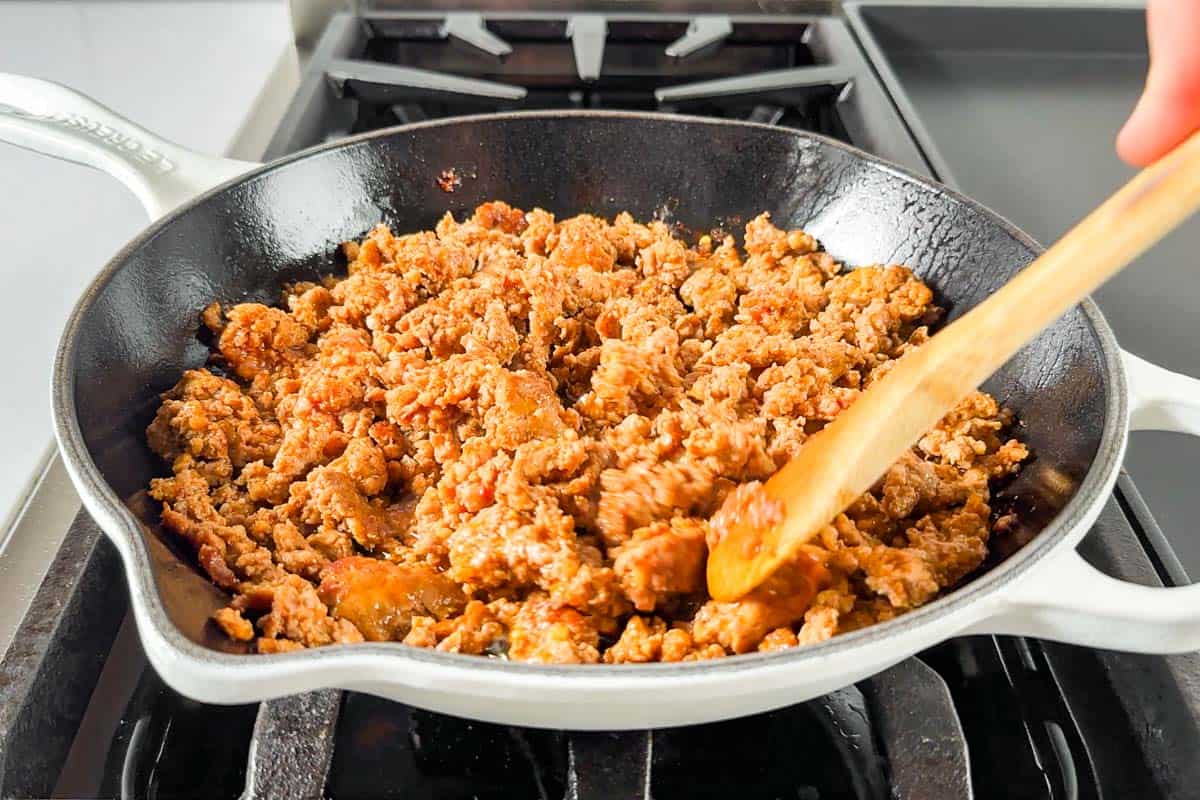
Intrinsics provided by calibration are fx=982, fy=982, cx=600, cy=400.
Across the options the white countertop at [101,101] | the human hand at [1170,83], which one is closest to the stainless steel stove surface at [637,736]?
the white countertop at [101,101]

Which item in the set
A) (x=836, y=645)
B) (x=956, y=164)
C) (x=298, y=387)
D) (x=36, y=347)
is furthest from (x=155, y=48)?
(x=836, y=645)

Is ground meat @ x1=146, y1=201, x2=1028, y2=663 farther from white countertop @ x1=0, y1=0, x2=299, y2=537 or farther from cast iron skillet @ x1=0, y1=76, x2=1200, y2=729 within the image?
white countertop @ x1=0, y1=0, x2=299, y2=537

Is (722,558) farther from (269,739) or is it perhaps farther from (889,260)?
(889,260)

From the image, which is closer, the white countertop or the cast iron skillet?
the cast iron skillet

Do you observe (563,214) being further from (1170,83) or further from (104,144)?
(1170,83)

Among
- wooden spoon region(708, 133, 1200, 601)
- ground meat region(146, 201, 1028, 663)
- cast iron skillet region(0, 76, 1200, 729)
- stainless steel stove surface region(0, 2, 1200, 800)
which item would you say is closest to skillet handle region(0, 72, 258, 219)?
cast iron skillet region(0, 76, 1200, 729)

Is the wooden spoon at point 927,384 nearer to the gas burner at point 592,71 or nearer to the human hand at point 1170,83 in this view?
the human hand at point 1170,83
